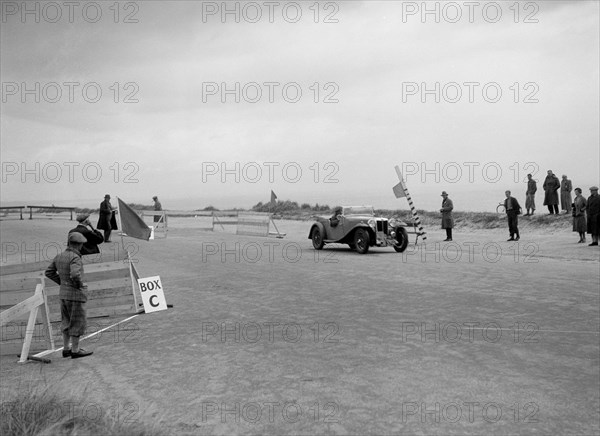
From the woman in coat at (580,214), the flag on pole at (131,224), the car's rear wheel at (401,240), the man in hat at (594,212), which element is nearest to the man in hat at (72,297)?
the flag on pole at (131,224)

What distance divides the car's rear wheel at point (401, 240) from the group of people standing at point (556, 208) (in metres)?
4.35

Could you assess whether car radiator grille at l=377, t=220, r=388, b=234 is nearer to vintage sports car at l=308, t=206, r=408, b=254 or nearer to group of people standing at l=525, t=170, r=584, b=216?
vintage sports car at l=308, t=206, r=408, b=254

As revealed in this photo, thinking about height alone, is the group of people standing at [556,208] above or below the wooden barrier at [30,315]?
above

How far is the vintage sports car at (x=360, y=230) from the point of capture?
20.5 metres

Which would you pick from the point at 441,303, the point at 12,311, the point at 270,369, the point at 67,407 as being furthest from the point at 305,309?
the point at 67,407

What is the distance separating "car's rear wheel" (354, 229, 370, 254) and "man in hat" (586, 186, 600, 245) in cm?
728

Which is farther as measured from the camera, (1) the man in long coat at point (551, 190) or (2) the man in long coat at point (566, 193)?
(2) the man in long coat at point (566, 193)

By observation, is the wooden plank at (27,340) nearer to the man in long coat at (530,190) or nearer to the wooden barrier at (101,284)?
the wooden barrier at (101,284)

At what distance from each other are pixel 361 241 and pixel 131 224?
10053mm

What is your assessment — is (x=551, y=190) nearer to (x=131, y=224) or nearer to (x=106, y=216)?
(x=106, y=216)

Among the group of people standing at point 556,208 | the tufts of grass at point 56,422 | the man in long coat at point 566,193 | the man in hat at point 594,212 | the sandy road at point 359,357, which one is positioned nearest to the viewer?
the tufts of grass at point 56,422

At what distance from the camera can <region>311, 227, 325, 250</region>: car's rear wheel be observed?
22141mm

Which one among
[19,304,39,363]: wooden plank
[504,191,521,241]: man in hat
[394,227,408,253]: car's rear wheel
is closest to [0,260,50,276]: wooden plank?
[19,304,39,363]: wooden plank

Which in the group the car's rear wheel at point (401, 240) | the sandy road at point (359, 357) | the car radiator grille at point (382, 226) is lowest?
the sandy road at point (359, 357)
